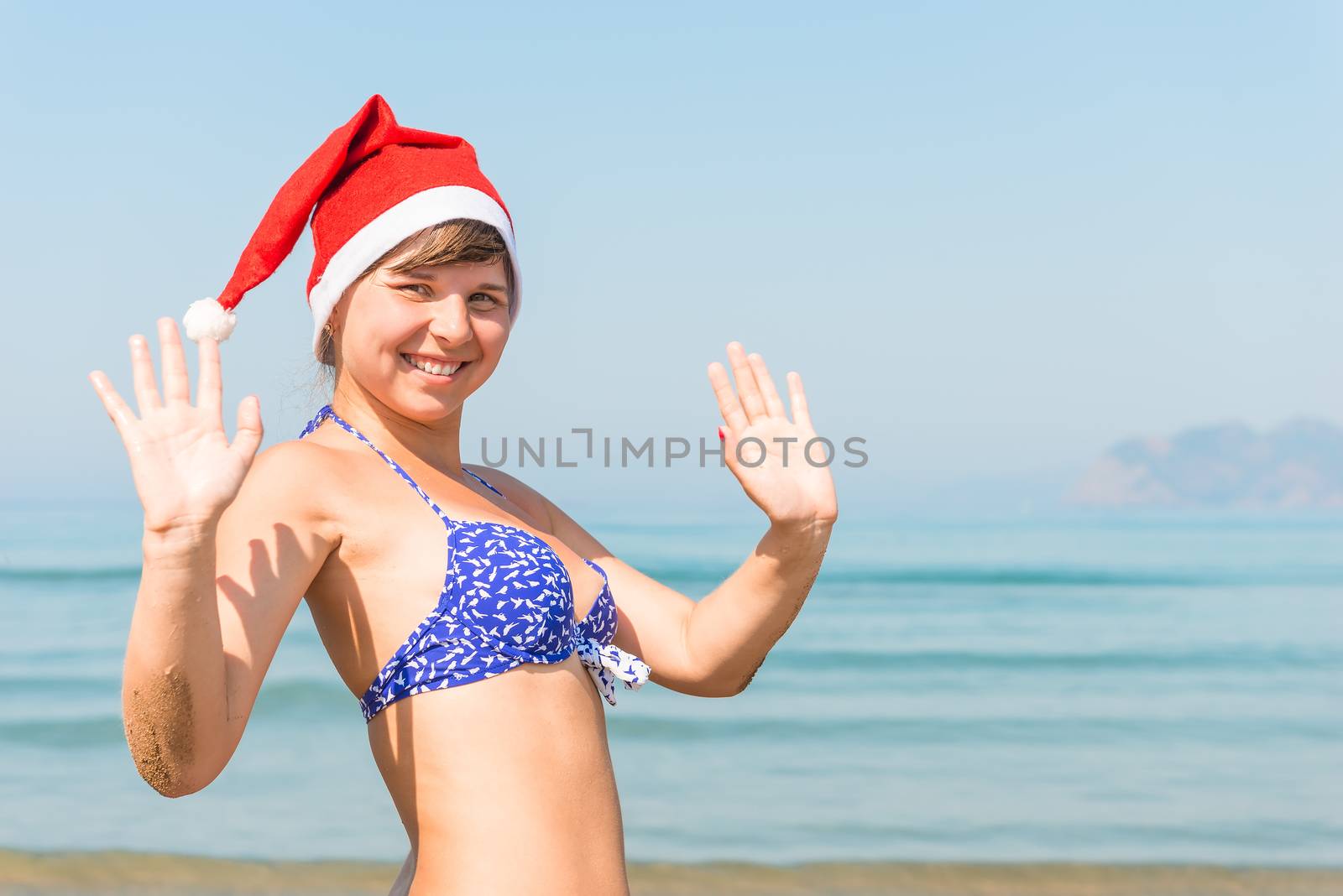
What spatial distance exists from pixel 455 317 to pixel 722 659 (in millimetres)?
969

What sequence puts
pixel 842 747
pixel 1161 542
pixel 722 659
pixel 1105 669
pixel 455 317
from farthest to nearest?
pixel 1161 542 → pixel 1105 669 → pixel 842 747 → pixel 722 659 → pixel 455 317

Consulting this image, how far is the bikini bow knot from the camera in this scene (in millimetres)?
2650

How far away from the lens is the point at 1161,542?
30891 millimetres

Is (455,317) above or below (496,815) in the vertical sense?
above

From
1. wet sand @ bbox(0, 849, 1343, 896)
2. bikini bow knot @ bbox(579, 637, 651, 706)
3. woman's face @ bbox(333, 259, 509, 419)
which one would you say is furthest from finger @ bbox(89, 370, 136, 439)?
wet sand @ bbox(0, 849, 1343, 896)

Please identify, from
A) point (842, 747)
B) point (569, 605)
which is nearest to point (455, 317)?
point (569, 605)

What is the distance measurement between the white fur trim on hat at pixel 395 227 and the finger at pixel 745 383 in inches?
20.8

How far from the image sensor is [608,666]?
2.67 m

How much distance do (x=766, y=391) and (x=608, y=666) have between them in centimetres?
65

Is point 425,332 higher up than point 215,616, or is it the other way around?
point 425,332

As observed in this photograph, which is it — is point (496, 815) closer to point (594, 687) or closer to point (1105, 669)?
point (594, 687)

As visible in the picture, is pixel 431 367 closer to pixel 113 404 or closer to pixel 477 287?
pixel 477 287

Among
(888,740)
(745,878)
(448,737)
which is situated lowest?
(888,740)

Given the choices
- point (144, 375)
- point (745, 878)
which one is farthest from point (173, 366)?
point (745, 878)
